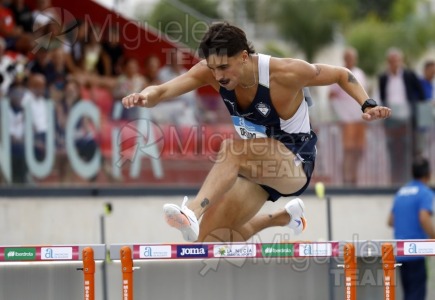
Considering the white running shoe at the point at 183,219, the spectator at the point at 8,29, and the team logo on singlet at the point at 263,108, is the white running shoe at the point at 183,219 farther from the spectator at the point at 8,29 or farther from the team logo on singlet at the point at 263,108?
the spectator at the point at 8,29

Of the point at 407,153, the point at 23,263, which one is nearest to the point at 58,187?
the point at 407,153

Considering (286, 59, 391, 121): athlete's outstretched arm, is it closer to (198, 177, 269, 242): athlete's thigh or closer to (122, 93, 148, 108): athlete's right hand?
(198, 177, 269, 242): athlete's thigh

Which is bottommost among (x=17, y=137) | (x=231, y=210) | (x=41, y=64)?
(x=231, y=210)

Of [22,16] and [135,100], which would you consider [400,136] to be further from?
[135,100]

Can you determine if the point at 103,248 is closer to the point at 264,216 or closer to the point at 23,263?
the point at 23,263

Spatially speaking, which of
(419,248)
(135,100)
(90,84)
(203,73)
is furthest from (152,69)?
(419,248)

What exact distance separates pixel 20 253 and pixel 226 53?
2150mm

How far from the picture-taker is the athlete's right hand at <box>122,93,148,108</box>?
804 centimetres

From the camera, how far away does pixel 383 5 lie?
2618 inches

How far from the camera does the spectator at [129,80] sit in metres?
14.3

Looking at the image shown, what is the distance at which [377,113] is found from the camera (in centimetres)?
805

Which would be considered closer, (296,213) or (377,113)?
(377,113)

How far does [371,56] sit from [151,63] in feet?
123

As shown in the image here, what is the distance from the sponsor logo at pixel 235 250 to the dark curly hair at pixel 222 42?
1.47 metres
